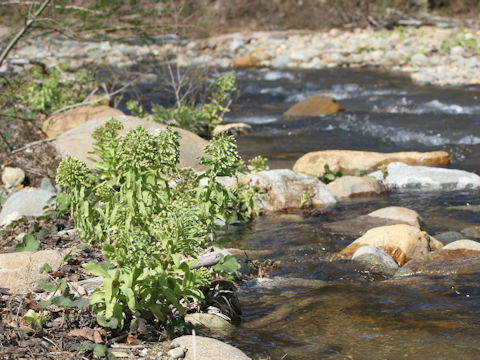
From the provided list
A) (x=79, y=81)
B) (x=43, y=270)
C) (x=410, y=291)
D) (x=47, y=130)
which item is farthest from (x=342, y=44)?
(x=43, y=270)

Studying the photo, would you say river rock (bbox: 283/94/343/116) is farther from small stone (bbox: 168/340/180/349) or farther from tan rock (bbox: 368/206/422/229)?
small stone (bbox: 168/340/180/349)

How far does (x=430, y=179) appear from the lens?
7.98m

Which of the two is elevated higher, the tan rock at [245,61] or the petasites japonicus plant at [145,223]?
the petasites japonicus plant at [145,223]

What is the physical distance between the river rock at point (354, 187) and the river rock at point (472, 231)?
1669mm

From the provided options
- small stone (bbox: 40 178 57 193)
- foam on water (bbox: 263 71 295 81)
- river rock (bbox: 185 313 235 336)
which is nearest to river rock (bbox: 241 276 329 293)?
river rock (bbox: 185 313 235 336)

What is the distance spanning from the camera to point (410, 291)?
4551 millimetres

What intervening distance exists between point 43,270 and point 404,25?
72.3 feet

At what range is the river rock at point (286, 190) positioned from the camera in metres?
7.06

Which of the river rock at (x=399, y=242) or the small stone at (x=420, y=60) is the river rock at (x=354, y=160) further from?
the small stone at (x=420, y=60)

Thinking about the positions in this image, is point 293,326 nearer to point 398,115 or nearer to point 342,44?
point 398,115

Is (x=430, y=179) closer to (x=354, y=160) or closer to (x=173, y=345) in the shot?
(x=354, y=160)

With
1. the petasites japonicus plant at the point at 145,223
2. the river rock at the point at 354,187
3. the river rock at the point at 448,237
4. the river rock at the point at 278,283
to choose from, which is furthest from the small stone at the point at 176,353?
the river rock at the point at 354,187

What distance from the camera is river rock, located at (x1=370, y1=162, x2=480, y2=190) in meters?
7.82

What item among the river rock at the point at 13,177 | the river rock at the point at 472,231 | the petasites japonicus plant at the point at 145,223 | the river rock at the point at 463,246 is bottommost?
the river rock at the point at 472,231
